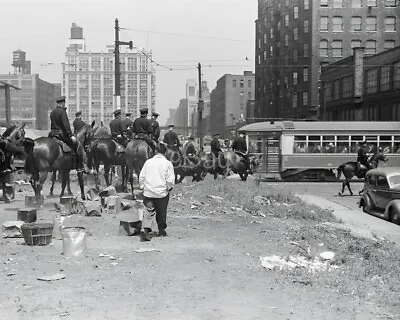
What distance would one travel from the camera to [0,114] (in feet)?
449

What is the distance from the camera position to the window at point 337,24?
72688 mm

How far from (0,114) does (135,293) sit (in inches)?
5453

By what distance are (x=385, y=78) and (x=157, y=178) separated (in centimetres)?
4779

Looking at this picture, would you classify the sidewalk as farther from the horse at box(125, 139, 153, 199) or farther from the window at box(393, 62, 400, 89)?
Result: the window at box(393, 62, 400, 89)

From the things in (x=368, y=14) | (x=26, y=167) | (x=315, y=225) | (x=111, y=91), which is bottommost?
(x=315, y=225)

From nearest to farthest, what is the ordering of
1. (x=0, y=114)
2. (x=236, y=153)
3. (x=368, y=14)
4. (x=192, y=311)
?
(x=192, y=311), (x=236, y=153), (x=368, y=14), (x=0, y=114)

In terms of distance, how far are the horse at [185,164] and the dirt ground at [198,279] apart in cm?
1005

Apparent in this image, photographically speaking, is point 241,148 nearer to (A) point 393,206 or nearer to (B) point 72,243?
(A) point 393,206

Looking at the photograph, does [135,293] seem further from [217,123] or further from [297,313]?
[217,123]

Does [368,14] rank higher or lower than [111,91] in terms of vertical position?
higher

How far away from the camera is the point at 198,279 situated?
8188 mm

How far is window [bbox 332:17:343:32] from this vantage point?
238 feet

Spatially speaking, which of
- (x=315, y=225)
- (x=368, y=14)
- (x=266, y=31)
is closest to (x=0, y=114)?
(x=266, y=31)

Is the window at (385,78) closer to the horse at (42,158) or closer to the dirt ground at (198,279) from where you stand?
the horse at (42,158)
